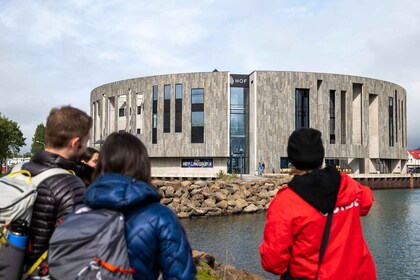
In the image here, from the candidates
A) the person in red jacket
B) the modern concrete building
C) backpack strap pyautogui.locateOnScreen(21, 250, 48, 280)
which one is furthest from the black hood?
the modern concrete building

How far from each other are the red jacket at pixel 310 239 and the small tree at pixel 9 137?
50.4m

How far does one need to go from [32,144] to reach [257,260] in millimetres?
92659

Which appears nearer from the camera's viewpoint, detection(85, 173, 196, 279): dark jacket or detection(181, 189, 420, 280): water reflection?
detection(85, 173, 196, 279): dark jacket

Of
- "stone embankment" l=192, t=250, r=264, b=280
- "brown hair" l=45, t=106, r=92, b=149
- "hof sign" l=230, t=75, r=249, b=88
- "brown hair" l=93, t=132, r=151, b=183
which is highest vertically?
"hof sign" l=230, t=75, r=249, b=88

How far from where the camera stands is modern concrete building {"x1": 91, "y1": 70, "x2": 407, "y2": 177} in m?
45.8

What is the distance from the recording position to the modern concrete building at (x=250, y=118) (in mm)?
45750

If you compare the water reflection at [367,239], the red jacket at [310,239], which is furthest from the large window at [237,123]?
the red jacket at [310,239]

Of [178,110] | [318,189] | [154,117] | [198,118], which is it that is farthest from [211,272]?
[154,117]

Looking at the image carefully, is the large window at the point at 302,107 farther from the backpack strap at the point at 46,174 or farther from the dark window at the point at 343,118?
the backpack strap at the point at 46,174

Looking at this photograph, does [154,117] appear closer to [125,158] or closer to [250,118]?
[250,118]

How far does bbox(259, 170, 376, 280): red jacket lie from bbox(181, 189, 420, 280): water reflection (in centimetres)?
714

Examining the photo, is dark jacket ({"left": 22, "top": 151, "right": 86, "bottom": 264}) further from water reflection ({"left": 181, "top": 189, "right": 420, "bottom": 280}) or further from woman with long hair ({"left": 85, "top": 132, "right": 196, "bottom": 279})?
water reflection ({"left": 181, "top": 189, "right": 420, "bottom": 280})

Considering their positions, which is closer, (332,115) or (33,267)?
(33,267)

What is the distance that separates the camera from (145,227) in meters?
1.98
